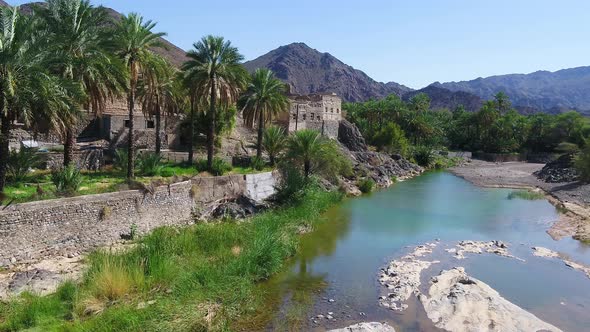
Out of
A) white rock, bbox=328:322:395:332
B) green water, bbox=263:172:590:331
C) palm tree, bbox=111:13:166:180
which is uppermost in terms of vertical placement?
palm tree, bbox=111:13:166:180

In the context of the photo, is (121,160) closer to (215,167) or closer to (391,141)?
(215,167)

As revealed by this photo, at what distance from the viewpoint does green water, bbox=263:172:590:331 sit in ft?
57.3

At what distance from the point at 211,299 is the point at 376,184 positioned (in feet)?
119

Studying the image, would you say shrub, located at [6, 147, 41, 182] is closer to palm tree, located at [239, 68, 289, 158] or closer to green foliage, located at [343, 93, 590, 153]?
palm tree, located at [239, 68, 289, 158]

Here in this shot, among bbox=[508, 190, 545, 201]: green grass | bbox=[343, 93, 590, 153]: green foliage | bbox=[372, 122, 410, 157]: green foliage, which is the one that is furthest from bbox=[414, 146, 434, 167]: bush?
bbox=[508, 190, 545, 201]: green grass

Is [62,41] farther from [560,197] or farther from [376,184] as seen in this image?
[560,197]

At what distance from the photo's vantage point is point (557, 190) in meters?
50.1

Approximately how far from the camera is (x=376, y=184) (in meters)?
50.3

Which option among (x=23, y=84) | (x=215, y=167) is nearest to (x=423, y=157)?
(x=215, y=167)

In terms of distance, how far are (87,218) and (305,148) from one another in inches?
727

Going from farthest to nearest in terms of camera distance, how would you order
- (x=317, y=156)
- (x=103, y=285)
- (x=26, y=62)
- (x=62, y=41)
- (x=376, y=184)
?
(x=376, y=184) < (x=317, y=156) < (x=62, y=41) < (x=26, y=62) < (x=103, y=285)

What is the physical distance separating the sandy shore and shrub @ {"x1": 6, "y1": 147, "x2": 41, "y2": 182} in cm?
3154

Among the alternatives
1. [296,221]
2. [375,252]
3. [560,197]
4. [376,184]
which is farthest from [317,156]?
[560,197]

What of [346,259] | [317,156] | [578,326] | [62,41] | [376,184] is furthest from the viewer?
[376,184]
